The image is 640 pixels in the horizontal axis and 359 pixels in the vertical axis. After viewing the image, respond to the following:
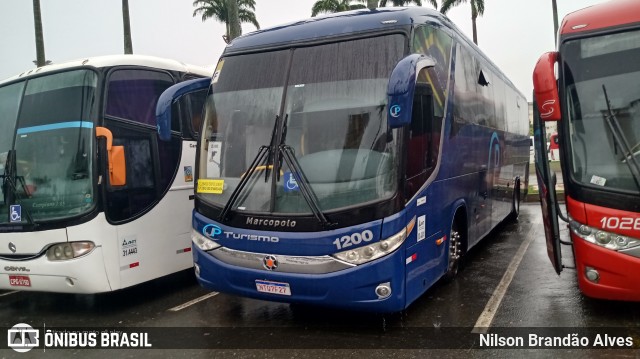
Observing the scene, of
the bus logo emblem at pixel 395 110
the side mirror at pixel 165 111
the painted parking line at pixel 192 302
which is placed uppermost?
the side mirror at pixel 165 111

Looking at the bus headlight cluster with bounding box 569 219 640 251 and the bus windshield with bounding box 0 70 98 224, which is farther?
the bus windshield with bounding box 0 70 98 224

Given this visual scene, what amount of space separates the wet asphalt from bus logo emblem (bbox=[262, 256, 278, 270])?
30.3 inches

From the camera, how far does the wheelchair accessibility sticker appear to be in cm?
621

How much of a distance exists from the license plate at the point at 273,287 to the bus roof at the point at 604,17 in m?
3.84

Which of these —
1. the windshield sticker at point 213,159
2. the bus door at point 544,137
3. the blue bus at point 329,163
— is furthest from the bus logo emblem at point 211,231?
the bus door at point 544,137

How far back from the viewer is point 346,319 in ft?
18.4

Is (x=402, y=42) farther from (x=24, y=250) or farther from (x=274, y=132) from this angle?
(x=24, y=250)

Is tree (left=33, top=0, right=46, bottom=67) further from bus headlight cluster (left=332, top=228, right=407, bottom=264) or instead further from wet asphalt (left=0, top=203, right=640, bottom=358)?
bus headlight cluster (left=332, top=228, right=407, bottom=264)

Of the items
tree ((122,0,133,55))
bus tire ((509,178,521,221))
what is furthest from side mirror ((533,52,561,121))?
tree ((122,0,133,55))

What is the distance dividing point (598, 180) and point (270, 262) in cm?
318

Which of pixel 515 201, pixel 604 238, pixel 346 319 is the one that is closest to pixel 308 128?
pixel 346 319

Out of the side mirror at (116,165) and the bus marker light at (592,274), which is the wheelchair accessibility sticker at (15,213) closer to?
the side mirror at (116,165)

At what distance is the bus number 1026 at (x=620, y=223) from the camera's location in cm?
455

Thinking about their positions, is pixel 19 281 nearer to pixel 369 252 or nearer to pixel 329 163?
pixel 329 163
